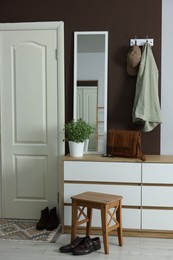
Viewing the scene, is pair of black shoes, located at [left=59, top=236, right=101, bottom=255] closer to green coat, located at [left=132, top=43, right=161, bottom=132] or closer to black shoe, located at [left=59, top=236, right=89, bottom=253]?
black shoe, located at [left=59, top=236, right=89, bottom=253]

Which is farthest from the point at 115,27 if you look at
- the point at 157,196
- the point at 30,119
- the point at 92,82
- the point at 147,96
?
the point at 157,196

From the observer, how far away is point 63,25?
386 cm

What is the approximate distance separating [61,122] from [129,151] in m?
0.82

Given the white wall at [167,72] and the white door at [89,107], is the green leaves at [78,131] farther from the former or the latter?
the white wall at [167,72]

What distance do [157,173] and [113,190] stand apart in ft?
1.48

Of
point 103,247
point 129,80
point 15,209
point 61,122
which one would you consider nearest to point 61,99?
point 61,122

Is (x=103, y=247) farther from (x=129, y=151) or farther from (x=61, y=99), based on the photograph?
(x=61, y=99)

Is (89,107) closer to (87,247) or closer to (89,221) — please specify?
(89,221)

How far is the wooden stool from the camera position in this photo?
3062 mm

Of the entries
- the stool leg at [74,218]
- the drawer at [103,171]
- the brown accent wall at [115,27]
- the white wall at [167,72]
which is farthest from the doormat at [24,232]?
the white wall at [167,72]

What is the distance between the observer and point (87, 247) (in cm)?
310

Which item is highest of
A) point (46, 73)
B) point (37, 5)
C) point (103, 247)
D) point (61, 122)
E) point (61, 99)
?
point (37, 5)

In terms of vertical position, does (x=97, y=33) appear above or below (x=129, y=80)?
above

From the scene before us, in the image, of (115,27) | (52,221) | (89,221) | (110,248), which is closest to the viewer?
(110,248)
